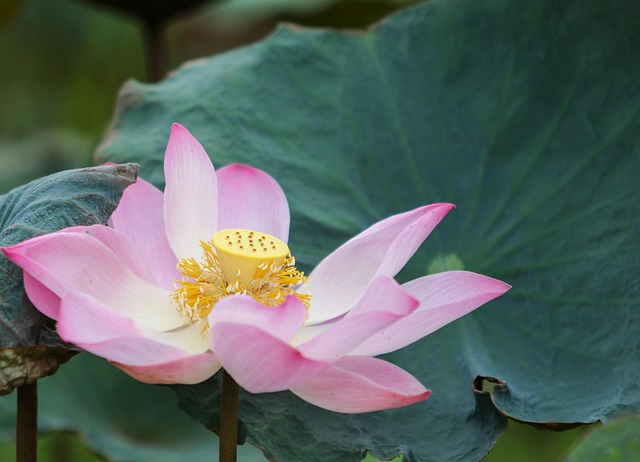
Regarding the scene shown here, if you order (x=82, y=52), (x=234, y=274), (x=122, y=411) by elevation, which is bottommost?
(x=122, y=411)

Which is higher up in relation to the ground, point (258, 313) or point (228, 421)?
point (258, 313)

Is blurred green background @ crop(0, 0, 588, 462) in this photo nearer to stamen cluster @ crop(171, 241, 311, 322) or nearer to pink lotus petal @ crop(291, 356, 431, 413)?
stamen cluster @ crop(171, 241, 311, 322)

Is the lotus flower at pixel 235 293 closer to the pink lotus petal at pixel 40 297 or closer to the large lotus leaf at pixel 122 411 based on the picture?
the pink lotus petal at pixel 40 297

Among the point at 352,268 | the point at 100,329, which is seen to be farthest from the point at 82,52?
the point at 100,329

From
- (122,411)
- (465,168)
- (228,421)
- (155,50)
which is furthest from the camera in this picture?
(155,50)

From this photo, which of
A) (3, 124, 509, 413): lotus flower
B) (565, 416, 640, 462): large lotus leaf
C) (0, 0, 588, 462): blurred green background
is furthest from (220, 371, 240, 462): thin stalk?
(0, 0, 588, 462): blurred green background

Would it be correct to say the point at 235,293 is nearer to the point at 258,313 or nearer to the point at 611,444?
the point at 258,313

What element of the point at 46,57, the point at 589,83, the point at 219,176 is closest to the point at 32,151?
the point at 46,57
